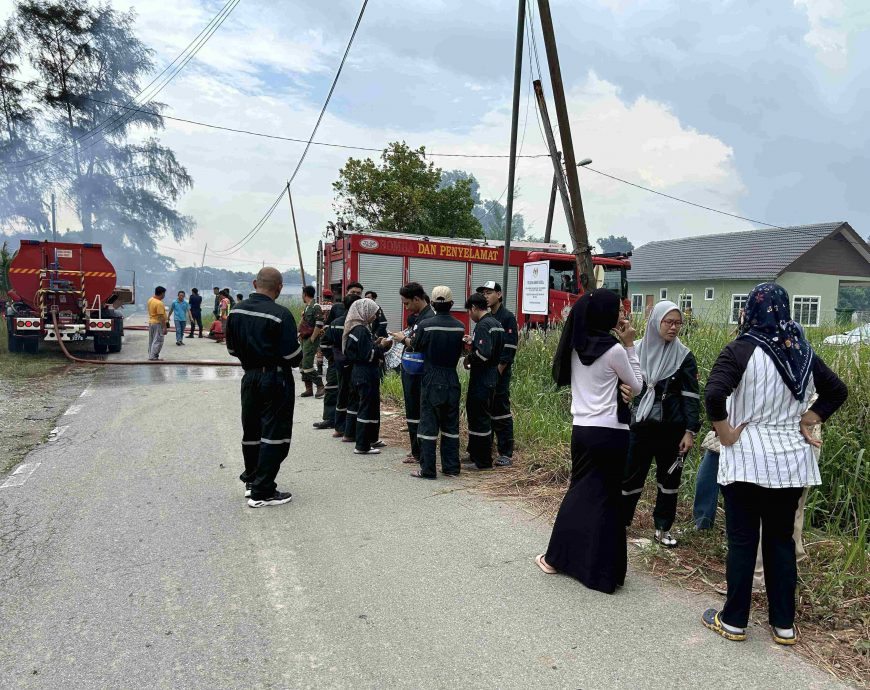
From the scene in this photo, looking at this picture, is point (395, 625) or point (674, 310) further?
point (674, 310)

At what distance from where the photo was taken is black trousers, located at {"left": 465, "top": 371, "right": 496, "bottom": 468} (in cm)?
598

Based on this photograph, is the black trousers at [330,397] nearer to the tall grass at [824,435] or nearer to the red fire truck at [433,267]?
the tall grass at [824,435]

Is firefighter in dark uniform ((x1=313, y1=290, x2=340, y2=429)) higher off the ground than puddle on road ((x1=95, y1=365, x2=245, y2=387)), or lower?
higher

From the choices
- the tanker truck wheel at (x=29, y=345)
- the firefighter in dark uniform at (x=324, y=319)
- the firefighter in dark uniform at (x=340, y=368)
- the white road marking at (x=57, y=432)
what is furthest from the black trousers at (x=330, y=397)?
the tanker truck wheel at (x=29, y=345)

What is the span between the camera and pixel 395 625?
305 centimetres

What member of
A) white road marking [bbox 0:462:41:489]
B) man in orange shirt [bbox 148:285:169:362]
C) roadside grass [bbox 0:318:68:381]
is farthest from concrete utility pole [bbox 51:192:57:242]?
white road marking [bbox 0:462:41:489]

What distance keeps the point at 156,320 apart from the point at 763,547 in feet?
44.9

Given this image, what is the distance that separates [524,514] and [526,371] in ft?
13.4

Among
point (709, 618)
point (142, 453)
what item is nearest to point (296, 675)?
point (709, 618)

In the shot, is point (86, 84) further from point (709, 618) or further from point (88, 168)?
point (709, 618)

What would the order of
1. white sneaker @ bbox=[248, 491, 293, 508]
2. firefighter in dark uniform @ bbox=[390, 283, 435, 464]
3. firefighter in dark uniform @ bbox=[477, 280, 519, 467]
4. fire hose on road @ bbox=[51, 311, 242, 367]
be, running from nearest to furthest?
white sneaker @ bbox=[248, 491, 293, 508], firefighter in dark uniform @ bbox=[477, 280, 519, 467], firefighter in dark uniform @ bbox=[390, 283, 435, 464], fire hose on road @ bbox=[51, 311, 242, 367]

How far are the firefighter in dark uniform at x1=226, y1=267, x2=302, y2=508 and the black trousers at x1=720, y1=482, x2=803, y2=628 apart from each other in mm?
3355

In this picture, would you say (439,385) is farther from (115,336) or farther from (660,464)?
(115,336)

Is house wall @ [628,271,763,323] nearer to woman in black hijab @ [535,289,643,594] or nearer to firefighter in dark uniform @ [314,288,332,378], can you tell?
woman in black hijab @ [535,289,643,594]
